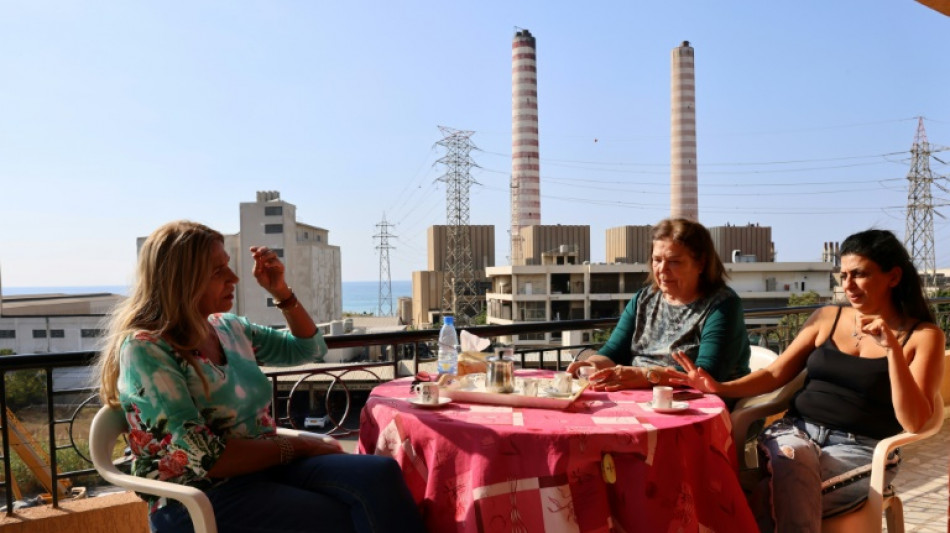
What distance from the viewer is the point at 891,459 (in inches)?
71.8

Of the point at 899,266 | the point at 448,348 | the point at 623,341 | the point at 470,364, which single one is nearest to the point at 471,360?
the point at 470,364

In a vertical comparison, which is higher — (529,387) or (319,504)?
(529,387)

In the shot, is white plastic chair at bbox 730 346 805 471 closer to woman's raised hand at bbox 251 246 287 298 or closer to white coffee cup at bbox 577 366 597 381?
white coffee cup at bbox 577 366 597 381

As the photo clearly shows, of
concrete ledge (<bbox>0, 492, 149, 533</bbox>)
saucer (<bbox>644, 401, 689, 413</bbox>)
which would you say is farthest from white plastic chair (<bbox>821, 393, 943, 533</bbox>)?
concrete ledge (<bbox>0, 492, 149, 533</bbox>)

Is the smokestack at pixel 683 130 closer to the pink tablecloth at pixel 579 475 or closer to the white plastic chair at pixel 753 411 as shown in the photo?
the white plastic chair at pixel 753 411

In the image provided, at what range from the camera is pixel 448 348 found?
7.95ft

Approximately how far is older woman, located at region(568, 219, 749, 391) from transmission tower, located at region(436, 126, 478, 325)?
141 ft

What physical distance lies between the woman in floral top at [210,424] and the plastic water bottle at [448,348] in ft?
2.18

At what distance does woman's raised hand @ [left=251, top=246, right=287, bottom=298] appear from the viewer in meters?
2.00

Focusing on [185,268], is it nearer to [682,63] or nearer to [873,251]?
[873,251]

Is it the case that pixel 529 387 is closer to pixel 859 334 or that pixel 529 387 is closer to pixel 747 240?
pixel 859 334

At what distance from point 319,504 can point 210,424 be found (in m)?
0.34

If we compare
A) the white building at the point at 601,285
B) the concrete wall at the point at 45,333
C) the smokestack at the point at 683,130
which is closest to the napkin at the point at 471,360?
the white building at the point at 601,285

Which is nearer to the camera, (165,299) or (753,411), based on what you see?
(165,299)
